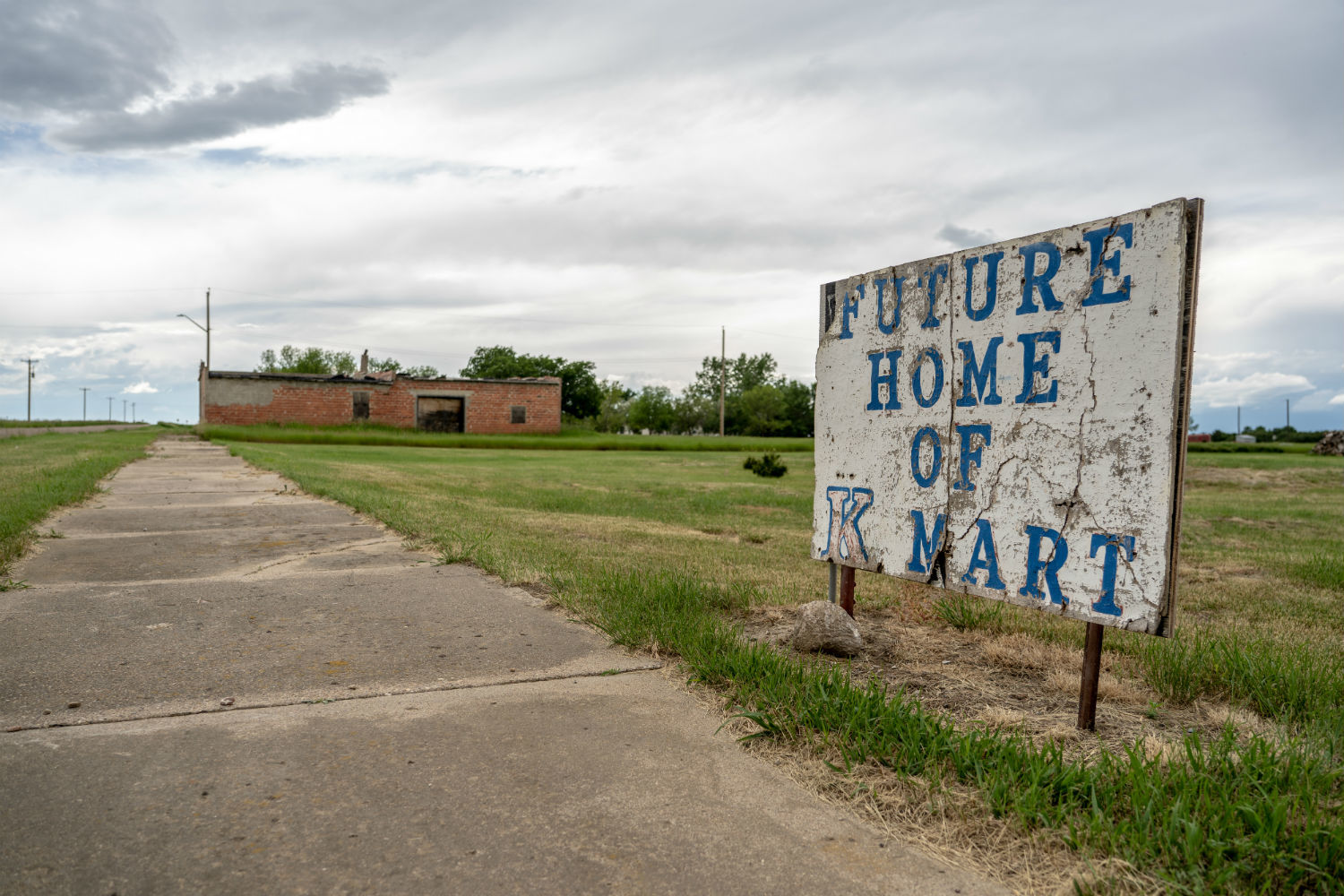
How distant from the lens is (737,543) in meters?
8.64

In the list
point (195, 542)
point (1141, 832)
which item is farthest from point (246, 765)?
point (195, 542)

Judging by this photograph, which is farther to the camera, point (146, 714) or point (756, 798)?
point (146, 714)

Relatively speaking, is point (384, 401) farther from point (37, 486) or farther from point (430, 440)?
point (37, 486)

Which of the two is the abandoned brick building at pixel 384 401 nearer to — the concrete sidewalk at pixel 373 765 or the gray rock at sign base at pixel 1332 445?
the gray rock at sign base at pixel 1332 445

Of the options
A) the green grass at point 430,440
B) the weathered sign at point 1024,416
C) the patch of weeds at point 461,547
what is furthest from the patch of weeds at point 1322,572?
the green grass at point 430,440

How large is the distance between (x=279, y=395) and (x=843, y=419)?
154ft

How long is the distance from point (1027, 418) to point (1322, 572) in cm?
565

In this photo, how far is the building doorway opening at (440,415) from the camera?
162 ft

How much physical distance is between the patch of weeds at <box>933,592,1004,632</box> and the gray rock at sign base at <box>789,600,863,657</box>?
35.5 inches

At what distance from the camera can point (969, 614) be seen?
16.0 ft

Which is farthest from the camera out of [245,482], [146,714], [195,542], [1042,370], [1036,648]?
[245,482]

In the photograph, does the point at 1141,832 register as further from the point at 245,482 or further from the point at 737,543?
the point at 245,482

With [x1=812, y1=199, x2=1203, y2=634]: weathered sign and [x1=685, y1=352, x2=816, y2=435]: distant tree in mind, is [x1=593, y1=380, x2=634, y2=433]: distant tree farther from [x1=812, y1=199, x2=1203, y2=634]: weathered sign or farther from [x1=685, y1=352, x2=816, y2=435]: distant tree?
[x1=812, y1=199, x2=1203, y2=634]: weathered sign

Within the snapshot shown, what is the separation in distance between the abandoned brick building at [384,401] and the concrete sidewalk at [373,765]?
44.4 meters
